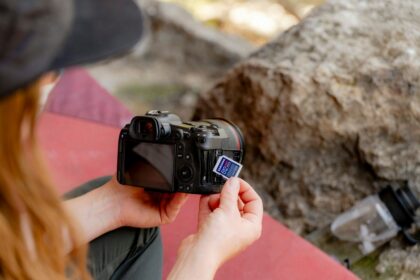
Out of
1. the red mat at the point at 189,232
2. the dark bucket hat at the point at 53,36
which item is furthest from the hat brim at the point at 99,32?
the red mat at the point at 189,232

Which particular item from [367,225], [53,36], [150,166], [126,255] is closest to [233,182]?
[150,166]

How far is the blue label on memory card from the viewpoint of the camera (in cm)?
88

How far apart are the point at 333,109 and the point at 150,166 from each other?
22.2 inches

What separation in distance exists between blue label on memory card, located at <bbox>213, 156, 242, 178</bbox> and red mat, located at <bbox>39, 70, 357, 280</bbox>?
33cm

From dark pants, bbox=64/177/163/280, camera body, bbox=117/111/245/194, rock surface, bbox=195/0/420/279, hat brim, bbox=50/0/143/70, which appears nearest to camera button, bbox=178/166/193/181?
camera body, bbox=117/111/245/194

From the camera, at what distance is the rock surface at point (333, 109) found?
1.30m

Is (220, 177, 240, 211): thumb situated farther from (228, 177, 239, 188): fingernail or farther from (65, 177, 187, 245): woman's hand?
(65, 177, 187, 245): woman's hand

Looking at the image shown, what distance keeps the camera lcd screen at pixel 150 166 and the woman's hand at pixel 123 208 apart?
5 cm

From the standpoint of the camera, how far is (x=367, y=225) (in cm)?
132

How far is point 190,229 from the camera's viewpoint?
4.16 ft

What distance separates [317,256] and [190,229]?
24 cm

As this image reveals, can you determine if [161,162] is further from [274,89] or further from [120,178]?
[274,89]

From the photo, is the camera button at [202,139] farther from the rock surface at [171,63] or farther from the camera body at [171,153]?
the rock surface at [171,63]

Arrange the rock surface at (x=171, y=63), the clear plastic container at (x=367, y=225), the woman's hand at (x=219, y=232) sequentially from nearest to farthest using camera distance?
the woman's hand at (x=219, y=232) < the clear plastic container at (x=367, y=225) < the rock surface at (x=171, y=63)
